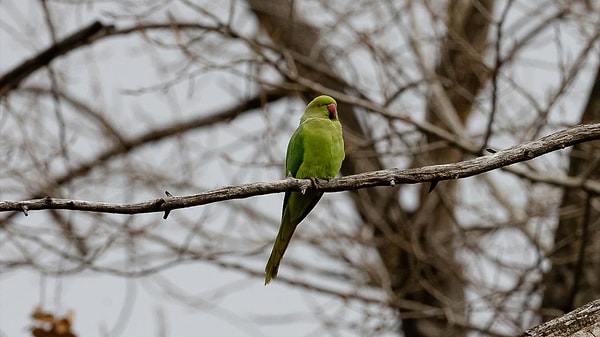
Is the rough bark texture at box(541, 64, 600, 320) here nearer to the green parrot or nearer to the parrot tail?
the green parrot

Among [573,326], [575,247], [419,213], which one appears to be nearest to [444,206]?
[419,213]

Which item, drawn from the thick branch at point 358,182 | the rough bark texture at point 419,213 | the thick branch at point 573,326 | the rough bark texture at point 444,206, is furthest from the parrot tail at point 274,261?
the rough bark texture at point 419,213

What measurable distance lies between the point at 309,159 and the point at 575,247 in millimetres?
4106

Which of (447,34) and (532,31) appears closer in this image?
(447,34)

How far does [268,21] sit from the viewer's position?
32.1 ft

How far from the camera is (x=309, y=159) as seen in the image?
187 inches

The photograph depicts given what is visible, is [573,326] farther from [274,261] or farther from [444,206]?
[444,206]

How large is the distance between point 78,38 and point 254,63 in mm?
1345

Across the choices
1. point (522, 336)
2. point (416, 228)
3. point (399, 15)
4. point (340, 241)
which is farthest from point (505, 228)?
point (522, 336)

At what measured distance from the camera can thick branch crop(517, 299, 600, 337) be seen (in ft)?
10.9

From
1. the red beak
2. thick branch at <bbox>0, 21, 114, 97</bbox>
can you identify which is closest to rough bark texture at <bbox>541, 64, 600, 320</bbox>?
the red beak

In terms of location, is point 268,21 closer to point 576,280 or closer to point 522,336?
point 576,280

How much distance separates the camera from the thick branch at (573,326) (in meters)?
3.33

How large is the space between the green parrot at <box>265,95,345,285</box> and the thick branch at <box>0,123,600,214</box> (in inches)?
29.1
